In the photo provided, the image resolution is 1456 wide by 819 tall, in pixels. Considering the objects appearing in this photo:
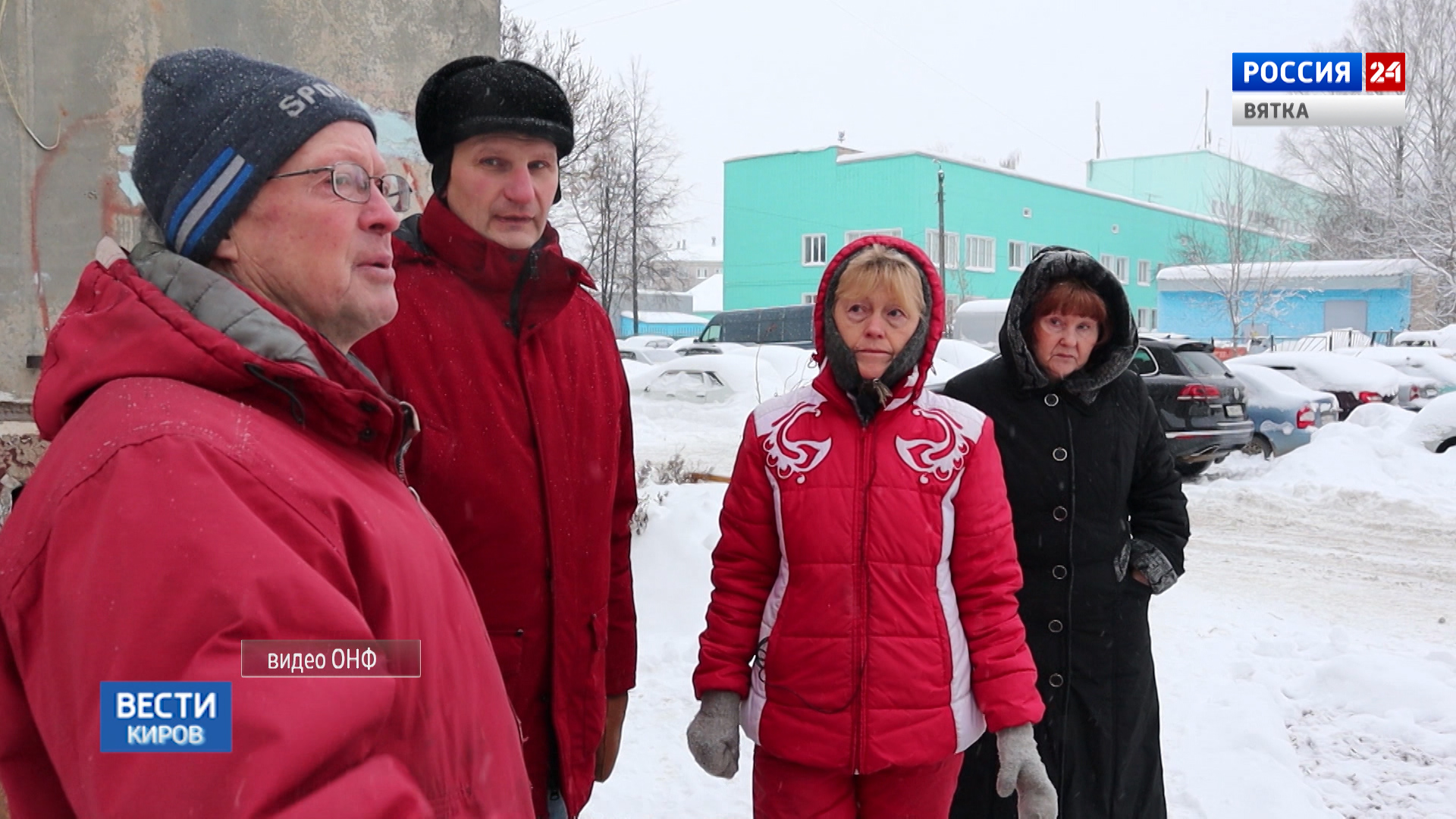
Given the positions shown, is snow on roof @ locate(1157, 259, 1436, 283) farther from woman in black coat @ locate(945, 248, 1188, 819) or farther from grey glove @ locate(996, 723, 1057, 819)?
grey glove @ locate(996, 723, 1057, 819)

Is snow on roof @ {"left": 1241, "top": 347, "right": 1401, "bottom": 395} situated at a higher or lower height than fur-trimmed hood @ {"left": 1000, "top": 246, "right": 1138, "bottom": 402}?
lower

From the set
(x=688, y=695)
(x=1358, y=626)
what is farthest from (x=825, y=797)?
(x=1358, y=626)

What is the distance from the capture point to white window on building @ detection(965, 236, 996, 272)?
136ft

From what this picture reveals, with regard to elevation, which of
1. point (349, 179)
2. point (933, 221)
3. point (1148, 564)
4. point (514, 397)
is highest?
point (933, 221)

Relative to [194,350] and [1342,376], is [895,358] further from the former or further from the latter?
[1342,376]

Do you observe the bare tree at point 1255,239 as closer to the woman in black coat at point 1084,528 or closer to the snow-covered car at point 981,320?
the snow-covered car at point 981,320

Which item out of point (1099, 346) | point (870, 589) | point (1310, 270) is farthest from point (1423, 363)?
point (870, 589)

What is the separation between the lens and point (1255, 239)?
116 ft

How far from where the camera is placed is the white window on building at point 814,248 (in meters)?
41.8

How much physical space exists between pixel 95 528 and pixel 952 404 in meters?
1.98

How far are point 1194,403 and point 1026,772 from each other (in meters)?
9.78

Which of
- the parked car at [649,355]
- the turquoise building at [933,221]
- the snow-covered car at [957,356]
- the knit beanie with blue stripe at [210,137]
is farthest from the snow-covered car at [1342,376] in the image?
the turquoise building at [933,221]

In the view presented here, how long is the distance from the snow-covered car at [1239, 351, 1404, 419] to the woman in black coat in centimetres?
1408

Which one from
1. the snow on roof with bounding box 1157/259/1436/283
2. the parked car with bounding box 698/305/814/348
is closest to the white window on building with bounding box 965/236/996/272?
the snow on roof with bounding box 1157/259/1436/283
